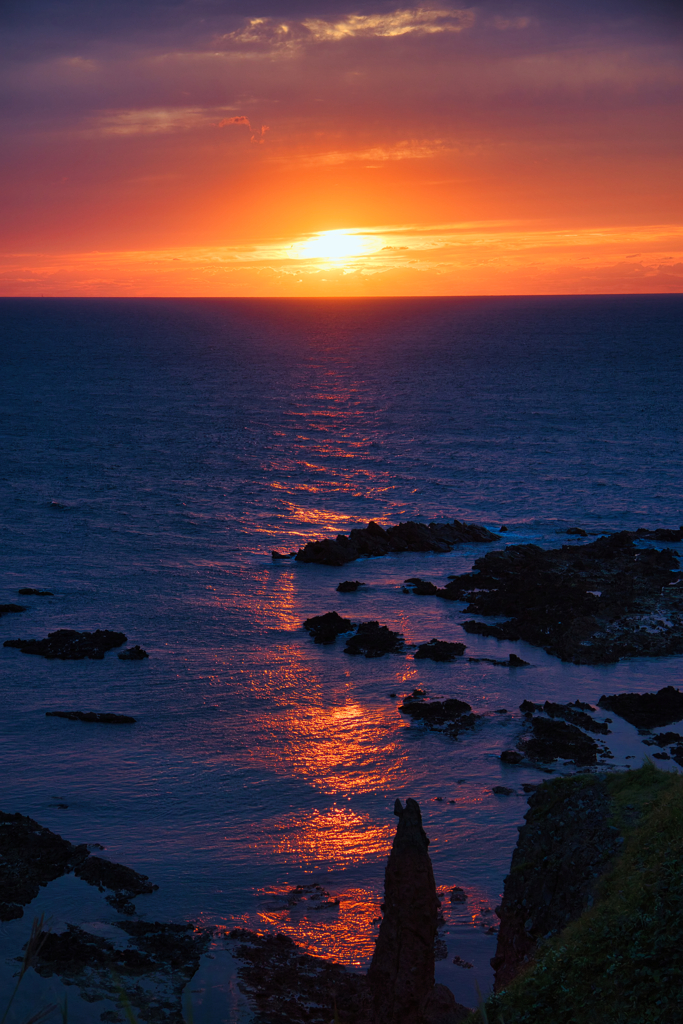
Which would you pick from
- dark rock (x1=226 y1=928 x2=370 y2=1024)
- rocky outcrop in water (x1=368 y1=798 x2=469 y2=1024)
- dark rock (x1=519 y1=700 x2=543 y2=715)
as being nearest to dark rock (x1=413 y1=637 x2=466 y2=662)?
dark rock (x1=519 y1=700 x2=543 y2=715)

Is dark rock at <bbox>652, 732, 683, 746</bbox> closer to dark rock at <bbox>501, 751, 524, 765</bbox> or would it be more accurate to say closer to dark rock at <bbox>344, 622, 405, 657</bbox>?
dark rock at <bbox>501, 751, 524, 765</bbox>

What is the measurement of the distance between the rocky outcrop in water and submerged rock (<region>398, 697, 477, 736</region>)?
15741mm

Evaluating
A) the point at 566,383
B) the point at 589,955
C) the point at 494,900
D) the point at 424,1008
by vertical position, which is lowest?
the point at 494,900

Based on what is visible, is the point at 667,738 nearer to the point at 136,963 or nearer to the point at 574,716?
the point at 574,716

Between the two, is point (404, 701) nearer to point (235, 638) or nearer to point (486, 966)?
point (235, 638)

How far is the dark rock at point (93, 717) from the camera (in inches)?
1288

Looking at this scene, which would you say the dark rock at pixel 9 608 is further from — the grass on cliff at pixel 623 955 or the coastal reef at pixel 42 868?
the grass on cliff at pixel 623 955

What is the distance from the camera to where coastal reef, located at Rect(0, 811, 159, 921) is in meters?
22.1

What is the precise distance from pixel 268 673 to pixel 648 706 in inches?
650

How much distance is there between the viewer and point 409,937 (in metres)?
16.3

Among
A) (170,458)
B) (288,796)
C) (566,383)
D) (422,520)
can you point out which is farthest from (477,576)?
(566,383)

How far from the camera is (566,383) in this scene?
14975cm

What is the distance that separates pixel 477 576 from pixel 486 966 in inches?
1197

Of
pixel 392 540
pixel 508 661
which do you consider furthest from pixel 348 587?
pixel 508 661
